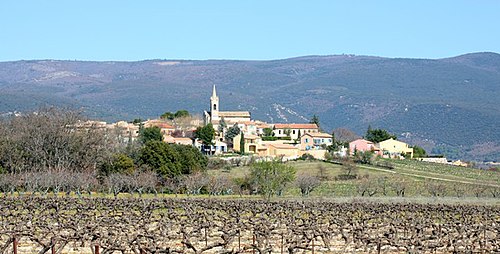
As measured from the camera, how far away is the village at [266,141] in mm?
100312

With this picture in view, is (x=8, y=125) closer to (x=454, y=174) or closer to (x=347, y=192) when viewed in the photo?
(x=347, y=192)

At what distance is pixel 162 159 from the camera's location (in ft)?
204

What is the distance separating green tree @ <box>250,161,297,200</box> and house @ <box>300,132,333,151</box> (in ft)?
159

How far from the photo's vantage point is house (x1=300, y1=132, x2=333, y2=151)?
11038 cm

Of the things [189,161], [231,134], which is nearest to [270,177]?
[189,161]

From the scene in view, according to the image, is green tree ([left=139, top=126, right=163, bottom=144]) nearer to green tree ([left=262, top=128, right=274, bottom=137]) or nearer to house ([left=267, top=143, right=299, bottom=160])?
house ([left=267, top=143, right=299, bottom=160])

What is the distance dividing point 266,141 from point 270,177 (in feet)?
174

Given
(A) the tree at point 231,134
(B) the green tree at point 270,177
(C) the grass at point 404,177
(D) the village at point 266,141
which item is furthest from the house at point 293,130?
(B) the green tree at point 270,177

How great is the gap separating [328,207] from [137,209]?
9.47 meters

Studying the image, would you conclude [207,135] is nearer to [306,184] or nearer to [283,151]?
[283,151]

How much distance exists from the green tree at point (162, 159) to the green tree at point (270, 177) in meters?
6.11

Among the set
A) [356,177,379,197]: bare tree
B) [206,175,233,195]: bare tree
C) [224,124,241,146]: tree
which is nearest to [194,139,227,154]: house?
[224,124,241,146]: tree

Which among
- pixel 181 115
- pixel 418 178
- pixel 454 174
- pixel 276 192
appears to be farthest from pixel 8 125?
pixel 181 115

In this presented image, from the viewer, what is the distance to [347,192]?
62.7 metres
